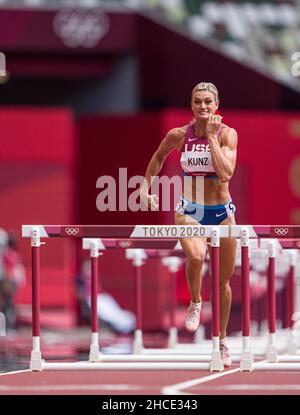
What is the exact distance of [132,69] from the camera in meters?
26.5

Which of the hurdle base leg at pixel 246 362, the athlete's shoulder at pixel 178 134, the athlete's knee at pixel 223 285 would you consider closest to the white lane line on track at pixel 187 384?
the hurdle base leg at pixel 246 362

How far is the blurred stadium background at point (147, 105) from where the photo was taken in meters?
24.5

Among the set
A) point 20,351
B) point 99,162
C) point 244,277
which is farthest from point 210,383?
point 99,162

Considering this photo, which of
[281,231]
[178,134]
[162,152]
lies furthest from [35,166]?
[281,231]

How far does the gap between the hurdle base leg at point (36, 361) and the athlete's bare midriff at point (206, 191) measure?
1443 millimetres

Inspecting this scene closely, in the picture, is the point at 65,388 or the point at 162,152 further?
the point at 162,152

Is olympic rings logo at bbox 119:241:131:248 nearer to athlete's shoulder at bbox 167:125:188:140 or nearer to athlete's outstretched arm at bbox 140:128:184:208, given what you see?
athlete's outstretched arm at bbox 140:128:184:208

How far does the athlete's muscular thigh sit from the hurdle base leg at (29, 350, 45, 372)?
1.21 meters

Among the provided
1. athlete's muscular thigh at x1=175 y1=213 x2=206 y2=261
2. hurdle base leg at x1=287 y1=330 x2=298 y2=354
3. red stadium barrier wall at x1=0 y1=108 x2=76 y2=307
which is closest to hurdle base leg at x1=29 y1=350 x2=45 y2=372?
athlete's muscular thigh at x1=175 y1=213 x2=206 y2=261

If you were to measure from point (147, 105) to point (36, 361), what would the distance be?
16.2m

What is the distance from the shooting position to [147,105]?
26250 millimetres

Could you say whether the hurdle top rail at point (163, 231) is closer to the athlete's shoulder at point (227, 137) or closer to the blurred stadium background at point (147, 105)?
the athlete's shoulder at point (227, 137)

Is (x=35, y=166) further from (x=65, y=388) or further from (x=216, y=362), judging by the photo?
(x=65, y=388)
